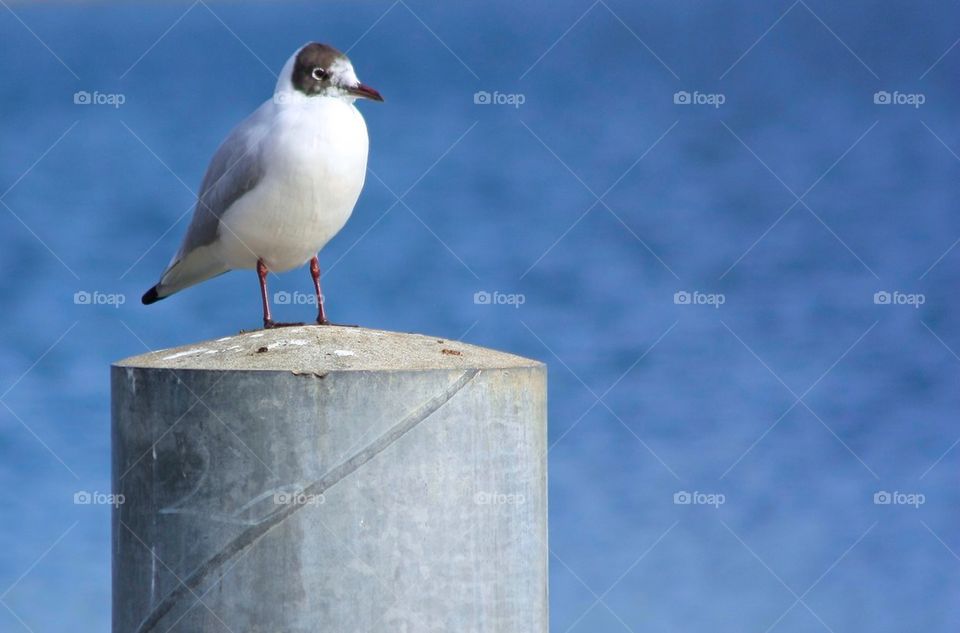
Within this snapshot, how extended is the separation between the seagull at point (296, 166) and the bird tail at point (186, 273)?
422mm

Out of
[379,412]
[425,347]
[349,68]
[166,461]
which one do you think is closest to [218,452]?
[166,461]

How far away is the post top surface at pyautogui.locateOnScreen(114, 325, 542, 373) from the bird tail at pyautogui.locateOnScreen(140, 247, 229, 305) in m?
2.13

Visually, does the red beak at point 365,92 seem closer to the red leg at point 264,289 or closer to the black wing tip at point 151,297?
Answer: the red leg at point 264,289

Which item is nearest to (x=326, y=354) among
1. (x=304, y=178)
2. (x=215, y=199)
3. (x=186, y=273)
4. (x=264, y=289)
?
(x=304, y=178)

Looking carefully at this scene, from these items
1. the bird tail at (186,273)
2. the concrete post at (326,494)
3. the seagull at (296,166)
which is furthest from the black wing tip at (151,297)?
the concrete post at (326,494)

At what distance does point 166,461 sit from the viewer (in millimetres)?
4301

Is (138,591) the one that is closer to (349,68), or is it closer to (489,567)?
(489,567)

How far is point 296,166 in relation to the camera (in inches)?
239

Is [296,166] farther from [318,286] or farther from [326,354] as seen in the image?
[326,354]

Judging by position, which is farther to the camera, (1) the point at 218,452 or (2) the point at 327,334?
(2) the point at 327,334

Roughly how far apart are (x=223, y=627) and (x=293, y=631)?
0.87 ft

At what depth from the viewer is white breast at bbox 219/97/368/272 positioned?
6070 mm

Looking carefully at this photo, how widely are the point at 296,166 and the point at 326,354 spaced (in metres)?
1.93

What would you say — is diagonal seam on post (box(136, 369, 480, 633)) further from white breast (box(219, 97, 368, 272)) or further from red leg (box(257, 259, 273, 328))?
white breast (box(219, 97, 368, 272))
